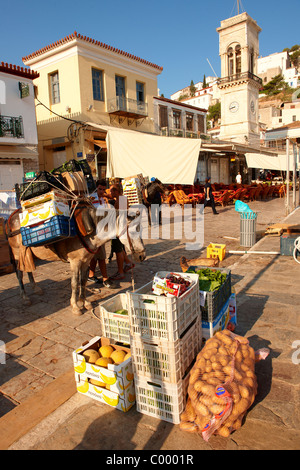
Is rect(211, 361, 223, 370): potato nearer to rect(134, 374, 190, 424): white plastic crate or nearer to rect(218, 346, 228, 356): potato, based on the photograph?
rect(218, 346, 228, 356): potato

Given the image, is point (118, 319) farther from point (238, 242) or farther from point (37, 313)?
point (238, 242)

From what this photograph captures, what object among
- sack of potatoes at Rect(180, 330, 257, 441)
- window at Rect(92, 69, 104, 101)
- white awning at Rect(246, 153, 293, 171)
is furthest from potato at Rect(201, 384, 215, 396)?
window at Rect(92, 69, 104, 101)

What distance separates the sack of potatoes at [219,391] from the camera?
219 cm

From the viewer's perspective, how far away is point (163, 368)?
7.78 feet

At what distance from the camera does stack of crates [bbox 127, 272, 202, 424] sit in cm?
231

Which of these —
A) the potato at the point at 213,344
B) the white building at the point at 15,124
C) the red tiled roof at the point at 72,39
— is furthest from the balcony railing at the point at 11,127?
the potato at the point at 213,344

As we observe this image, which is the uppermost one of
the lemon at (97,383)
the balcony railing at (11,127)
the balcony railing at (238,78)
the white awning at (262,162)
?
the balcony railing at (238,78)

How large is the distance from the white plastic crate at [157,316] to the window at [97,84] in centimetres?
1872

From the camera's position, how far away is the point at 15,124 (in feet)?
49.9

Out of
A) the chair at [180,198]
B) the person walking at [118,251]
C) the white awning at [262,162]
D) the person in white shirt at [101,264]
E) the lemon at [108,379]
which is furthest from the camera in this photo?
the white awning at [262,162]

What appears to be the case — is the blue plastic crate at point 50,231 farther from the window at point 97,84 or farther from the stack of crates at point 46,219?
the window at point 97,84

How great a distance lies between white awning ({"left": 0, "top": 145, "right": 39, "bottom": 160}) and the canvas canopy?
11.9 meters

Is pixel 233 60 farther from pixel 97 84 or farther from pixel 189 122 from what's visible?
pixel 97 84

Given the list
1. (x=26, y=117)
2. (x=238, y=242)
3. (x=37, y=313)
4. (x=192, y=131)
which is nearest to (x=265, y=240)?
(x=238, y=242)
